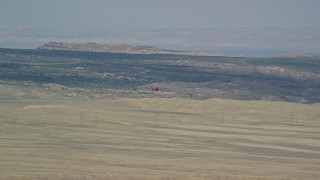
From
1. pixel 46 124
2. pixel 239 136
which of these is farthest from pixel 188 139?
pixel 46 124

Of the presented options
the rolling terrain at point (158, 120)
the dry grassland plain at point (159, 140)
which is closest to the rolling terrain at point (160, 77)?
the rolling terrain at point (158, 120)

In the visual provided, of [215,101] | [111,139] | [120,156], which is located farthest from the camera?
[215,101]

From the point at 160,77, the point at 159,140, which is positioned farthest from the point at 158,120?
the point at 160,77

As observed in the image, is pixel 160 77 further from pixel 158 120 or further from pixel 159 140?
Answer: pixel 159 140

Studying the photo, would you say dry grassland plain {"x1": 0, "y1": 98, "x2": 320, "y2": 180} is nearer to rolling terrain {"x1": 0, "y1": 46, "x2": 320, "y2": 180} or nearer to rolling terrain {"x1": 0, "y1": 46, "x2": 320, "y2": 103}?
rolling terrain {"x1": 0, "y1": 46, "x2": 320, "y2": 180}

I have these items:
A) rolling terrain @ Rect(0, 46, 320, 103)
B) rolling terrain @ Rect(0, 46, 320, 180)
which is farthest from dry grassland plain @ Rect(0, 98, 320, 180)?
rolling terrain @ Rect(0, 46, 320, 103)

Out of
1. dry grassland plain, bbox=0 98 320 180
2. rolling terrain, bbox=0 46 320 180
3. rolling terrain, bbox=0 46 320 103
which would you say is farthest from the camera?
rolling terrain, bbox=0 46 320 103

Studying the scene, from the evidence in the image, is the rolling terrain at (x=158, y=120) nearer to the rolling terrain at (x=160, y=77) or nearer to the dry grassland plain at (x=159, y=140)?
the dry grassland plain at (x=159, y=140)

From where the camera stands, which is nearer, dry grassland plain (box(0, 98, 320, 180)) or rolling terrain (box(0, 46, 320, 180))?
dry grassland plain (box(0, 98, 320, 180))

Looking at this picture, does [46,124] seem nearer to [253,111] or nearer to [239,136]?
[239,136]
